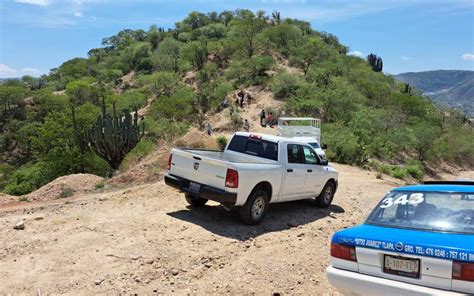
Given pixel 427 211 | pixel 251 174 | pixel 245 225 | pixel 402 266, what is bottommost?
pixel 245 225

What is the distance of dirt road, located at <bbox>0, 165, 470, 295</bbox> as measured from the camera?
6.17 m

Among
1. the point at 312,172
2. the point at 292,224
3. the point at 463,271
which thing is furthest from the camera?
the point at 312,172

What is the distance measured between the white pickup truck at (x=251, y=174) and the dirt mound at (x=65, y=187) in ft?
15.1

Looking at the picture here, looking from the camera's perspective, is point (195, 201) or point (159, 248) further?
point (195, 201)

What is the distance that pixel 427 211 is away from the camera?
16.5 ft

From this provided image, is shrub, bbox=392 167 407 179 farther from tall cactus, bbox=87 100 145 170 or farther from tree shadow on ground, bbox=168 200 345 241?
tree shadow on ground, bbox=168 200 345 241

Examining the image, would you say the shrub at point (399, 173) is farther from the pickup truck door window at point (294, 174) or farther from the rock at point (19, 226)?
the rock at point (19, 226)

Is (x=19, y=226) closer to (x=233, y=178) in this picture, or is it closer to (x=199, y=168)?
(x=199, y=168)

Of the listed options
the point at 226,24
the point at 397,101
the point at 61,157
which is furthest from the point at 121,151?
the point at 226,24

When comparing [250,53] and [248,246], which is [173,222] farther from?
[250,53]

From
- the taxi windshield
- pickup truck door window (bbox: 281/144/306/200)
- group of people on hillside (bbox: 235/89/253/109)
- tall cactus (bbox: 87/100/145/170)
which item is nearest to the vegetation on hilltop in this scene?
tall cactus (bbox: 87/100/145/170)

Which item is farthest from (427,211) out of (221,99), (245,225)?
(221,99)

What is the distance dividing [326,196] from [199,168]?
3.88 m

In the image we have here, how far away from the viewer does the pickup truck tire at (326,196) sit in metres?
11.2
